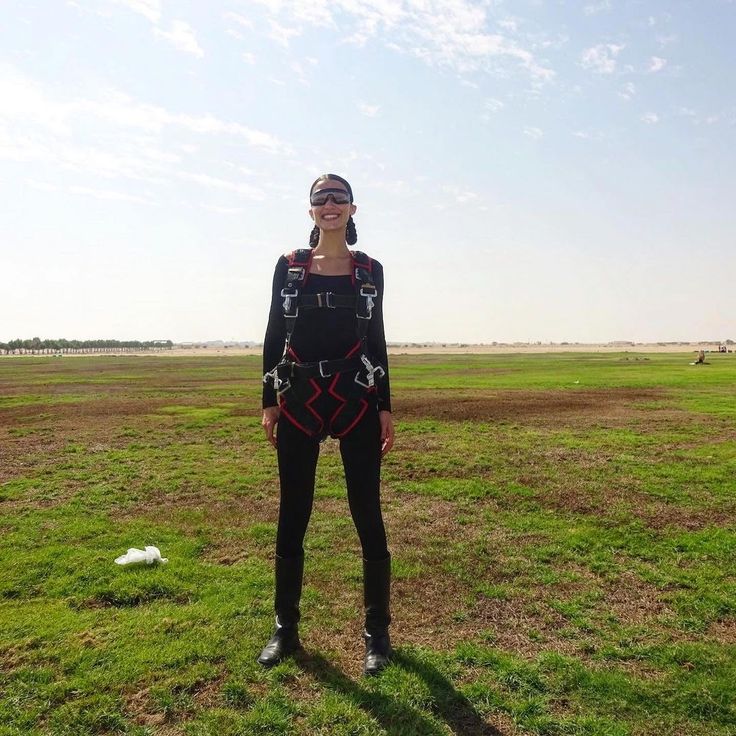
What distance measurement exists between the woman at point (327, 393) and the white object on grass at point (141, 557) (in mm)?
2777

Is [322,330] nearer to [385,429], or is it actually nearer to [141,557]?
[385,429]

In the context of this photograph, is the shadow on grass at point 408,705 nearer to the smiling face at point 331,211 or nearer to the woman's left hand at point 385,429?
the woman's left hand at point 385,429

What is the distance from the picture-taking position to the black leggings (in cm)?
456

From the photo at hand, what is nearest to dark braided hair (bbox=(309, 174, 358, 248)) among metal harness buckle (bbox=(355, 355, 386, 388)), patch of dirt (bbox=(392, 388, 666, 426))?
metal harness buckle (bbox=(355, 355, 386, 388))

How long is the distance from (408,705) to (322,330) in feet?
9.76

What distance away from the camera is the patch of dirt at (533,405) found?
20.3m

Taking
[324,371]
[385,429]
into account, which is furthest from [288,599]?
[324,371]

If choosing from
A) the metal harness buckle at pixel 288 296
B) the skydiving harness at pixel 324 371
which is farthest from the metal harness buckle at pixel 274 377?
the metal harness buckle at pixel 288 296

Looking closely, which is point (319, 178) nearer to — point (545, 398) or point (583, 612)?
point (583, 612)

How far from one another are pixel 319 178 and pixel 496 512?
21.3ft

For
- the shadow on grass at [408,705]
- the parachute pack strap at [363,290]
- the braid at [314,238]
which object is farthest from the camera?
the braid at [314,238]

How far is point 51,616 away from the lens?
17.5ft

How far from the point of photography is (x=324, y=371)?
445 cm

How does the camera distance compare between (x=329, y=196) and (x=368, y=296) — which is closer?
(x=368, y=296)
